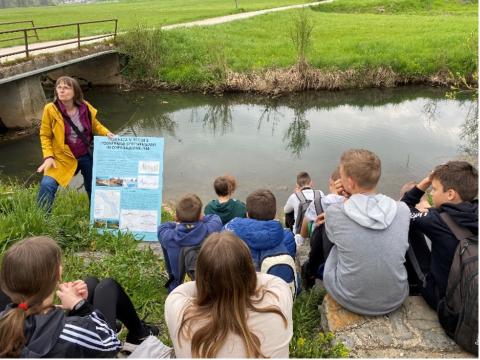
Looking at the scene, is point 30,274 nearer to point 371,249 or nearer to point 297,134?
point 371,249

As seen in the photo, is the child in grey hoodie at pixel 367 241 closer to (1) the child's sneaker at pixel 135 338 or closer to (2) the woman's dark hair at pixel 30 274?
(1) the child's sneaker at pixel 135 338

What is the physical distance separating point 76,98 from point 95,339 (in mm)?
3345

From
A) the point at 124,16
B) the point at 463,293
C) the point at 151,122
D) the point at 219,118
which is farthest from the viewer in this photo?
the point at 124,16

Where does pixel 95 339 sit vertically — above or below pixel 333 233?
below

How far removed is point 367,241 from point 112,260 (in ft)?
8.40

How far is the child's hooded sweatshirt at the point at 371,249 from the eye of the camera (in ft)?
9.19

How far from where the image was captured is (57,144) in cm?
496

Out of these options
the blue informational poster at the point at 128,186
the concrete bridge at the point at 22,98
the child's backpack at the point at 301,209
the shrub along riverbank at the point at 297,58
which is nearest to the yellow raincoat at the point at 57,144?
the blue informational poster at the point at 128,186

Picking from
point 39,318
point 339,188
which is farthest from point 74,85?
point 39,318

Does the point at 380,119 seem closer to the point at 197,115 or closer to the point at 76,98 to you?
the point at 197,115

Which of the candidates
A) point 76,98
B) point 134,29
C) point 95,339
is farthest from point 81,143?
point 134,29

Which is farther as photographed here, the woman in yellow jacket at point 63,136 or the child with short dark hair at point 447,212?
the woman in yellow jacket at point 63,136

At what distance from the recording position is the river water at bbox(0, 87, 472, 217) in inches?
361

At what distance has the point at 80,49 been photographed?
1512cm
